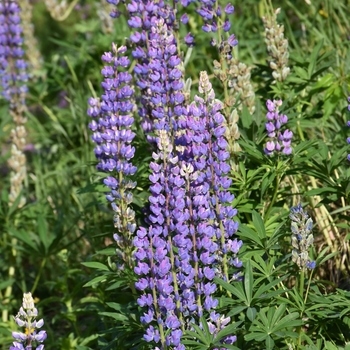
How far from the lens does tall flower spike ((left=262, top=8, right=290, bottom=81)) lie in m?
3.57

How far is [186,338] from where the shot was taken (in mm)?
2641

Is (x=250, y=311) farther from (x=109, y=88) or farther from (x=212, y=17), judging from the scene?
(x=212, y=17)

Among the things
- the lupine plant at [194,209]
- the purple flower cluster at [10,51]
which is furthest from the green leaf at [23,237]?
the purple flower cluster at [10,51]

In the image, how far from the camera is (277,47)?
3.60 meters

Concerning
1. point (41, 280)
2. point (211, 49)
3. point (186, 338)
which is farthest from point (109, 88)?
point (211, 49)

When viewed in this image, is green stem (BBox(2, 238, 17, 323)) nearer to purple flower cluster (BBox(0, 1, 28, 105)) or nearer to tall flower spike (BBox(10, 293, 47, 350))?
purple flower cluster (BBox(0, 1, 28, 105))

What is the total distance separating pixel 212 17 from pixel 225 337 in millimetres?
1401

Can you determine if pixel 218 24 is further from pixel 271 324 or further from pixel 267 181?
pixel 271 324

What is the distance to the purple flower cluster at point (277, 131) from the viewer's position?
118 inches

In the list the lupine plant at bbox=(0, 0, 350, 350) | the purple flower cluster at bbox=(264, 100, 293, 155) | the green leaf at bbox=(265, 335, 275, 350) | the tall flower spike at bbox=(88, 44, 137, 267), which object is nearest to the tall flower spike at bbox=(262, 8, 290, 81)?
the lupine plant at bbox=(0, 0, 350, 350)

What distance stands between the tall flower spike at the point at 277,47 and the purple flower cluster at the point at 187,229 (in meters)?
0.94

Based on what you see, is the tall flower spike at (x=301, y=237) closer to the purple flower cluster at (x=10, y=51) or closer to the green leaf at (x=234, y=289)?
the green leaf at (x=234, y=289)

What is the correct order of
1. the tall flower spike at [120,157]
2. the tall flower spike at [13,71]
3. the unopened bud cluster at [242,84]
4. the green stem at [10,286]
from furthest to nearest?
the tall flower spike at [13,71] → the green stem at [10,286] → the unopened bud cluster at [242,84] → the tall flower spike at [120,157]

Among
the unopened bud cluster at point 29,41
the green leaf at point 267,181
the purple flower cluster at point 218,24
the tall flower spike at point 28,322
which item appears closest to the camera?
the tall flower spike at point 28,322
